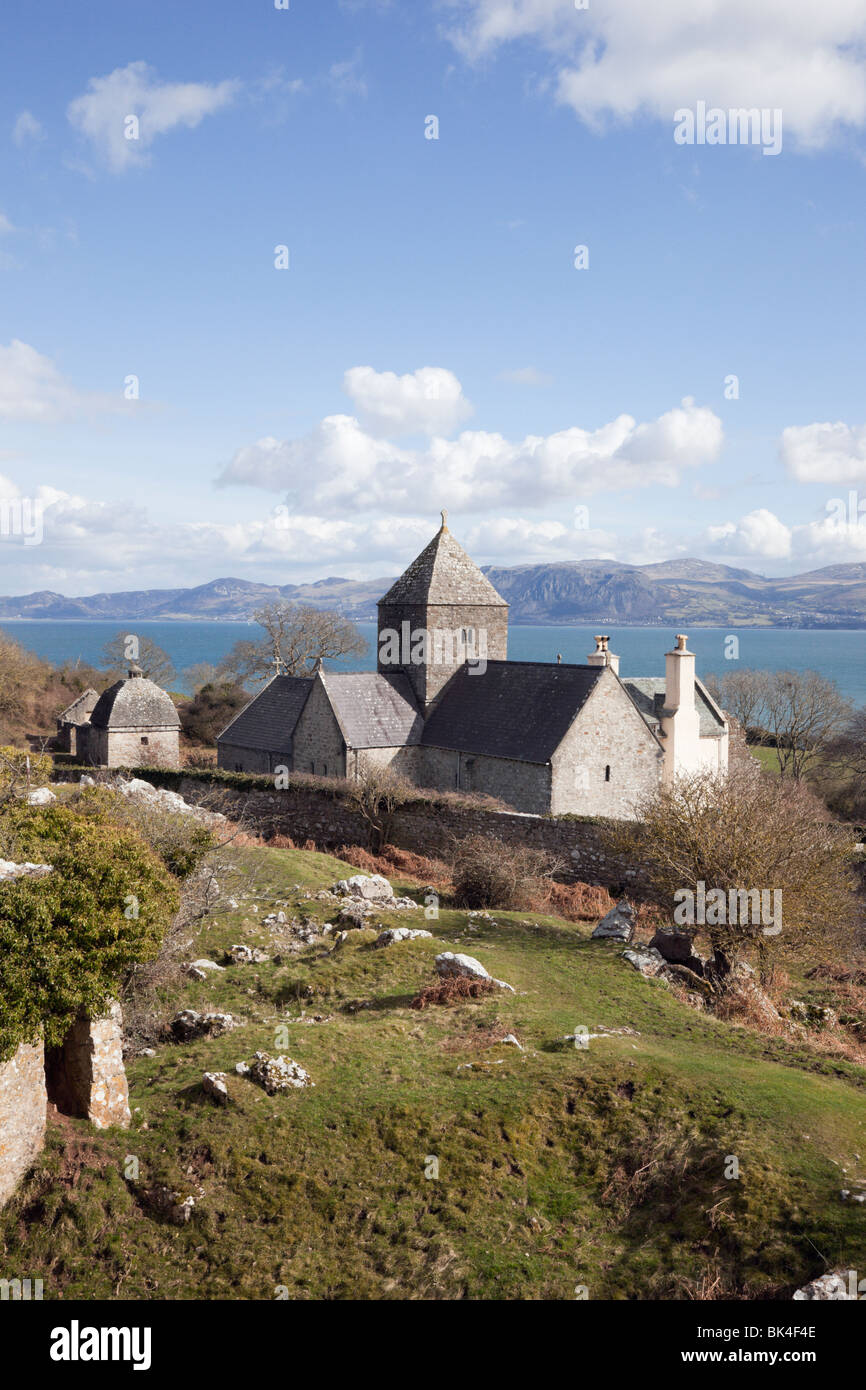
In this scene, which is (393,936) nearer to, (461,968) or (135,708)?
(461,968)

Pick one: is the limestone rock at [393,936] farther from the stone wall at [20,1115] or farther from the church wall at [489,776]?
the church wall at [489,776]

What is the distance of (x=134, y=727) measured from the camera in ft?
153

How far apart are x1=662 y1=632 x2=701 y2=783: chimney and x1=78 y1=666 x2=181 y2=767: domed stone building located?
83.5ft

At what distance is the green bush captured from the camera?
10016mm

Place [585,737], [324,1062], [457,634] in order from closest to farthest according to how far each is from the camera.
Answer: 1. [324,1062]
2. [585,737]
3. [457,634]

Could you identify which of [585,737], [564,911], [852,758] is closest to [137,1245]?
[564,911]

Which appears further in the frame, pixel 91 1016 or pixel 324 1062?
pixel 324 1062

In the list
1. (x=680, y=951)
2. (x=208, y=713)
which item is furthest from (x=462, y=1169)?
(x=208, y=713)

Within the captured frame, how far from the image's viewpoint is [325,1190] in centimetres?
1076

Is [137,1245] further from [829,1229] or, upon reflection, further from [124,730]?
[124,730]

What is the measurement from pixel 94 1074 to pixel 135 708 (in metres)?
37.6

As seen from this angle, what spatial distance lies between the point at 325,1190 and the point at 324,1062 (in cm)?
257
